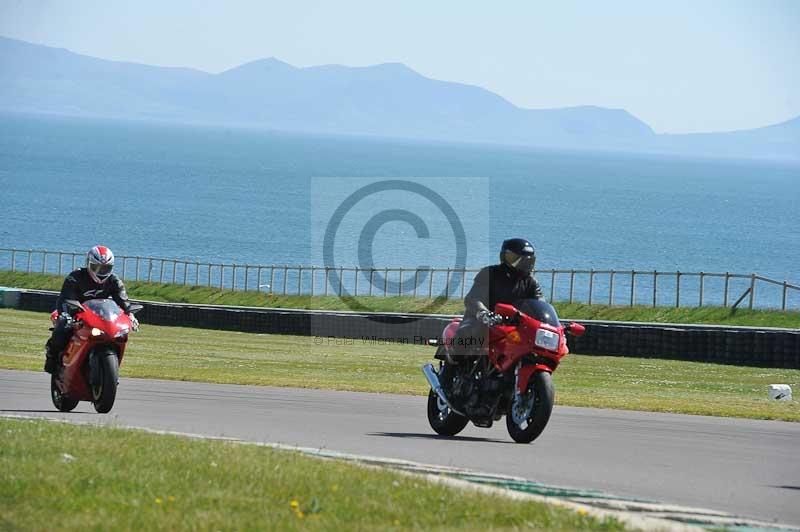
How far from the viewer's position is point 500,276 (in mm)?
13094

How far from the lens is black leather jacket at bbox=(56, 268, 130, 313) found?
48.7 feet

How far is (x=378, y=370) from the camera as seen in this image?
2686 centimetres

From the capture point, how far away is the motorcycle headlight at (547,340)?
40.4 ft

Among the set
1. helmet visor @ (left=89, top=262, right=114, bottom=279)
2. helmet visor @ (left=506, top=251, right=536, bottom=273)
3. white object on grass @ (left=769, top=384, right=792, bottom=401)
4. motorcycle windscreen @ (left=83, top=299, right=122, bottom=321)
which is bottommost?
white object on grass @ (left=769, top=384, right=792, bottom=401)

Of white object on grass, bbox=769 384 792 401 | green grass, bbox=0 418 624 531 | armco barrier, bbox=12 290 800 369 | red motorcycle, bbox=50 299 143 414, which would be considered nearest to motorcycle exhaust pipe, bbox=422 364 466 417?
green grass, bbox=0 418 624 531

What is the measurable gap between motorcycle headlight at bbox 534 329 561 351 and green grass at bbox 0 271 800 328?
2541 centimetres

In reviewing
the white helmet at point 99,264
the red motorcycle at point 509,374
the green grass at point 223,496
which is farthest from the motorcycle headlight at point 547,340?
the white helmet at point 99,264

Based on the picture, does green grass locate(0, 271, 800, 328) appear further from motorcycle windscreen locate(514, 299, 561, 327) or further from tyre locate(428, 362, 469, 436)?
motorcycle windscreen locate(514, 299, 561, 327)

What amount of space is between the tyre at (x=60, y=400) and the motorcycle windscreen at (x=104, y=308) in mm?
1118

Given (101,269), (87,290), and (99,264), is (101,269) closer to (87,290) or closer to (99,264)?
(99,264)

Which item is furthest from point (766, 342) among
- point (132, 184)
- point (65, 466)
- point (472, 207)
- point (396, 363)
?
point (132, 184)

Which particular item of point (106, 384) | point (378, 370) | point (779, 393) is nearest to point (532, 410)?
point (106, 384)

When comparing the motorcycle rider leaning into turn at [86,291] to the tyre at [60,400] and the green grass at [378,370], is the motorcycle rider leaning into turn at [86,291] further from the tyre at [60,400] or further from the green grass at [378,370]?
the green grass at [378,370]

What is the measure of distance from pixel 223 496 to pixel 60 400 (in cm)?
715
